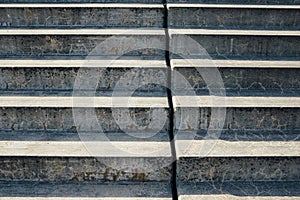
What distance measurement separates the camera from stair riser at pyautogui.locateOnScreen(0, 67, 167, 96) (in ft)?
8.32

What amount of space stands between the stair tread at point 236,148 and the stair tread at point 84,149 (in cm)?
12

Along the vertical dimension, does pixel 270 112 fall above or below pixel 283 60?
below

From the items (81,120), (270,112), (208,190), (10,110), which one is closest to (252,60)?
(270,112)

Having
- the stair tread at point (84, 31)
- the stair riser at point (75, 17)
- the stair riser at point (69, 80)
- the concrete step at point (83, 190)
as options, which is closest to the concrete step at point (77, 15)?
the stair riser at point (75, 17)

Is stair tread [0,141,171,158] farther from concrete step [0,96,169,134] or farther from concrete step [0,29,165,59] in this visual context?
concrete step [0,29,165,59]

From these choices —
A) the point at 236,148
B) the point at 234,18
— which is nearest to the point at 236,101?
the point at 236,148

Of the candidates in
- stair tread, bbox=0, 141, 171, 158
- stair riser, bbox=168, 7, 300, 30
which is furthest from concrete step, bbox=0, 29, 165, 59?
stair tread, bbox=0, 141, 171, 158

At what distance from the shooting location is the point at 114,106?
7.68ft

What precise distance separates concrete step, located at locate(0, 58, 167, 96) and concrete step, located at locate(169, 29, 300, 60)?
1.05ft

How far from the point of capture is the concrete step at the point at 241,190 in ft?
6.73

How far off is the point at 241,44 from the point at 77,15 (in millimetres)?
1356

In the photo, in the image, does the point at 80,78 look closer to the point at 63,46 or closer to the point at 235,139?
the point at 63,46

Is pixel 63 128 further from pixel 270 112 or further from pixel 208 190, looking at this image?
pixel 270 112

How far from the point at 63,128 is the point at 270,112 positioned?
4.60 ft
